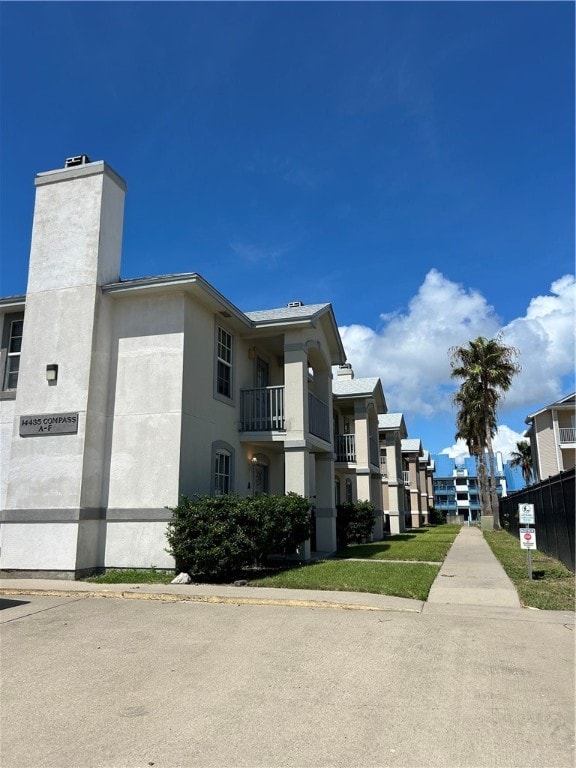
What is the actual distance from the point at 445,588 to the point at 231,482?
19.7 ft

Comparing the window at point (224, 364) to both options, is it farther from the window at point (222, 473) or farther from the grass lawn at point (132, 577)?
the grass lawn at point (132, 577)

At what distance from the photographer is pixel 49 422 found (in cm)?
1226

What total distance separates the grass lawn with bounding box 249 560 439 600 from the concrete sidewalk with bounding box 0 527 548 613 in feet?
0.93

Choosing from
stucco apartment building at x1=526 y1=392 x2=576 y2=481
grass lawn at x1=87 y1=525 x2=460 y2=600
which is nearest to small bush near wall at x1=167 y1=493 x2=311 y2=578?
grass lawn at x1=87 y1=525 x2=460 y2=600

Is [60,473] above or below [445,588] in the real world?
above

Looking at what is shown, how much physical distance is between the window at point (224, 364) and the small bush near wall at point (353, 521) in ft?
24.9

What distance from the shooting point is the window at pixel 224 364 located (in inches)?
566

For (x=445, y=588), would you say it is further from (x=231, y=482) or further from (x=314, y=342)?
(x=314, y=342)

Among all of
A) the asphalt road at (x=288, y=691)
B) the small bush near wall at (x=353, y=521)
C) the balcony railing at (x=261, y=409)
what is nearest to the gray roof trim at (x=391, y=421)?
the small bush near wall at (x=353, y=521)

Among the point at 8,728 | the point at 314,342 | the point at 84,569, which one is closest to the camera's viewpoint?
the point at 8,728

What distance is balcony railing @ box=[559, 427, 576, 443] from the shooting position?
132ft

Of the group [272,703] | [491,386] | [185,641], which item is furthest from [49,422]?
[491,386]

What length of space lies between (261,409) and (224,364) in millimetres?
1644

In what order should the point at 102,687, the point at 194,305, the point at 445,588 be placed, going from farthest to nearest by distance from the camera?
the point at 194,305
the point at 445,588
the point at 102,687
